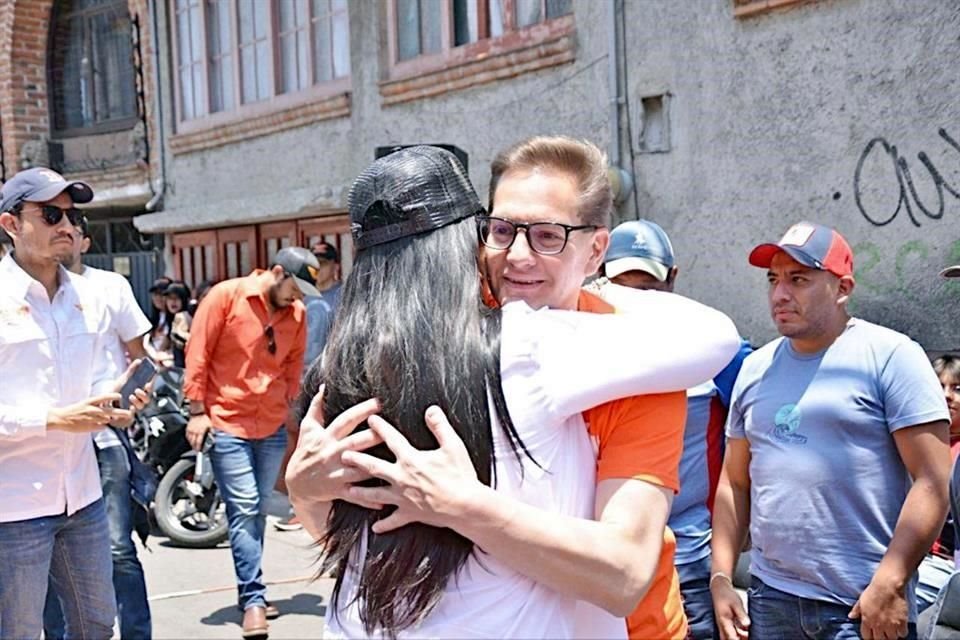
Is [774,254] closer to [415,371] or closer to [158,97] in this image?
[415,371]

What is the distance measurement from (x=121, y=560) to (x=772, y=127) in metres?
4.08

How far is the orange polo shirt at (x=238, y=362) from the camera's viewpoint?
5.68 m

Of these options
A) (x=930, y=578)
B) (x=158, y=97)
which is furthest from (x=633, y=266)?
(x=158, y=97)

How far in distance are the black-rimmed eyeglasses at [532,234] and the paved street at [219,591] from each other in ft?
11.4

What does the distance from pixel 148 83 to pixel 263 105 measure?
2.55 m

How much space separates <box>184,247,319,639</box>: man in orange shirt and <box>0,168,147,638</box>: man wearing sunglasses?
1.61 m

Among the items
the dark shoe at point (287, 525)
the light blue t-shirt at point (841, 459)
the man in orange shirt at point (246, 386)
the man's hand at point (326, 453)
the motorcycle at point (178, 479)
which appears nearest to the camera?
the man's hand at point (326, 453)

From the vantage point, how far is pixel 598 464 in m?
1.67

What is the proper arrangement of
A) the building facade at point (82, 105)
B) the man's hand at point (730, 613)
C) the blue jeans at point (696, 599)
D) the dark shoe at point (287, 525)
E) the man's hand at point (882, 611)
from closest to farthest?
the man's hand at point (882, 611)
the man's hand at point (730, 613)
the blue jeans at point (696, 599)
the dark shoe at point (287, 525)
the building facade at point (82, 105)

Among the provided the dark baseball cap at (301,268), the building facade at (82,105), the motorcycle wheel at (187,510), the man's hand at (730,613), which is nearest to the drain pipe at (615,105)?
the dark baseball cap at (301,268)

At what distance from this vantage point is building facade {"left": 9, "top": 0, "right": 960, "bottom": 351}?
5.43m

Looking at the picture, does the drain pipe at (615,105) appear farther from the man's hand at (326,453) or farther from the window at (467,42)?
the man's hand at (326,453)

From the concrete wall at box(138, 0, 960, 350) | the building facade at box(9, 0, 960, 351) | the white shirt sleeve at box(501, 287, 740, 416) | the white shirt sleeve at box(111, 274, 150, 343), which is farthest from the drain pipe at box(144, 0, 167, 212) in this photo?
the white shirt sleeve at box(501, 287, 740, 416)

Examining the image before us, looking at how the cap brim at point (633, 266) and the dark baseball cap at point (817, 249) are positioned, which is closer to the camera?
the dark baseball cap at point (817, 249)
